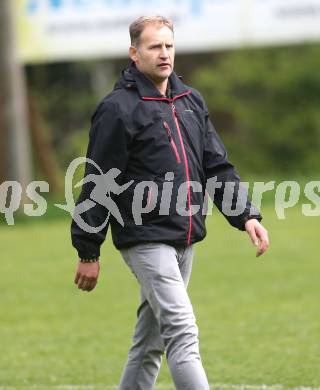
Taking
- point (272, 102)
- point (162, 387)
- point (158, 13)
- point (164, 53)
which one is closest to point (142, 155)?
point (164, 53)

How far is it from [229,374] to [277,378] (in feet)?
1.10

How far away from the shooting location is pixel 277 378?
7.34 m

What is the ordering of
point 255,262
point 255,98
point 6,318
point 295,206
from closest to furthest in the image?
point 6,318
point 255,262
point 295,206
point 255,98

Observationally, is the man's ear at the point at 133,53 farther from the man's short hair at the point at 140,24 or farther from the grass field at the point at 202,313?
the grass field at the point at 202,313

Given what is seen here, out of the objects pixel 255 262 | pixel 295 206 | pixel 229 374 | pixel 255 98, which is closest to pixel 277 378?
pixel 229 374

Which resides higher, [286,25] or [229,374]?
[286,25]

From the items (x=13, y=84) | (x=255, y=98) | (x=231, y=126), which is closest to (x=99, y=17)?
(x=13, y=84)

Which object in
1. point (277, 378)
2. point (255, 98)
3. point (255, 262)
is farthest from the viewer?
point (255, 98)

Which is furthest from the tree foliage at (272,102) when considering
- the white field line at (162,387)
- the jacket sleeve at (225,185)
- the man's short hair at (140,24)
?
the man's short hair at (140,24)

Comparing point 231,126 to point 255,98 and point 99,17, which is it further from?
point 99,17

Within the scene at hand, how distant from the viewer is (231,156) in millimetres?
34969

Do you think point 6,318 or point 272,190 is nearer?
point 6,318

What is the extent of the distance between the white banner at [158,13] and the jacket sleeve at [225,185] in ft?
46.0

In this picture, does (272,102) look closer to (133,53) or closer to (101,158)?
(133,53)
